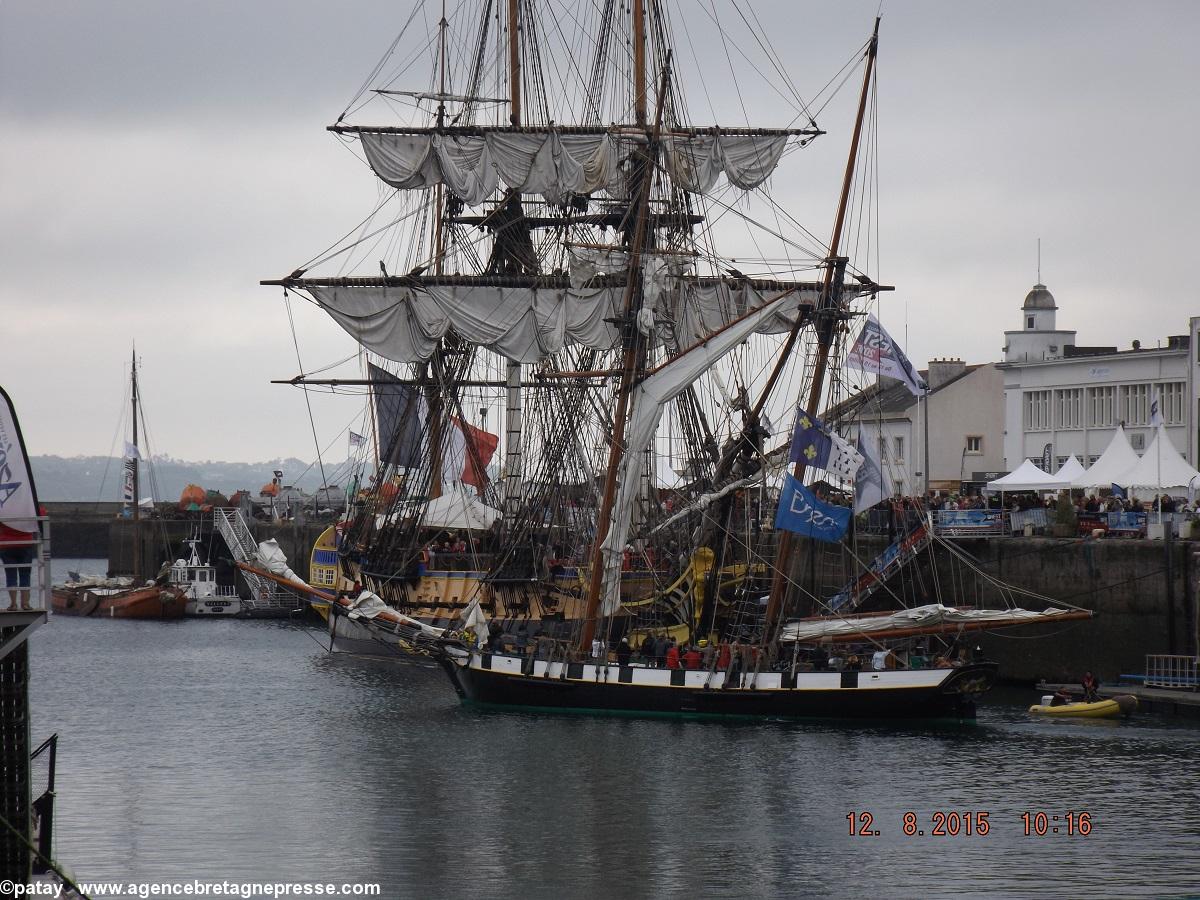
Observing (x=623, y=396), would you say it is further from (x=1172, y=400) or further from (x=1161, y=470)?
(x=1172, y=400)

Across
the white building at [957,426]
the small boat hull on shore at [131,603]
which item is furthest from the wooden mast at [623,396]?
the small boat hull on shore at [131,603]

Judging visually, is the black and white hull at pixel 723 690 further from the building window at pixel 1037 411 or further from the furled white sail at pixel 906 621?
the building window at pixel 1037 411

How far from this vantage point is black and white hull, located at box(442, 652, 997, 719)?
47.5m

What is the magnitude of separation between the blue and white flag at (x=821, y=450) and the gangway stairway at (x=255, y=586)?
53204 millimetres

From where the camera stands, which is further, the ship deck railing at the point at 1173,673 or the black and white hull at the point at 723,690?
the ship deck railing at the point at 1173,673

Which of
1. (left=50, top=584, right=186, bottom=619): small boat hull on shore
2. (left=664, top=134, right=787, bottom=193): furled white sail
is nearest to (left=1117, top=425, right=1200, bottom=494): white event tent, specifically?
(left=664, top=134, right=787, bottom=193): furled white sail

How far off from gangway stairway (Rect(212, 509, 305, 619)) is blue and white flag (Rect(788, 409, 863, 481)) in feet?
175

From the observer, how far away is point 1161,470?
5628cm

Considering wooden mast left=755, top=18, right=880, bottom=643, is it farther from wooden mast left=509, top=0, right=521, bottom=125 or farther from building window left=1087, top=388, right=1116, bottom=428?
building window left=1087, top=388, right=1116, bottom=428

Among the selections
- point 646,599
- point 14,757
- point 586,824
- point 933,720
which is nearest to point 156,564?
point 646,599

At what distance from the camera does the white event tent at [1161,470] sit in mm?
56000

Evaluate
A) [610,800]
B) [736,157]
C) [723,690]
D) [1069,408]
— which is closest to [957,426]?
[1069,408]

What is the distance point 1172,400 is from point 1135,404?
6.60ft
